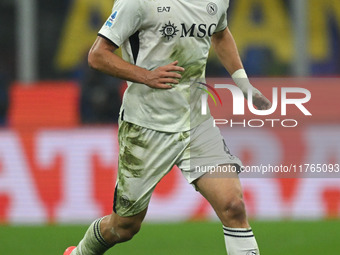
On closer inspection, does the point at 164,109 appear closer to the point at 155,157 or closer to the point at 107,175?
the point at 155,157

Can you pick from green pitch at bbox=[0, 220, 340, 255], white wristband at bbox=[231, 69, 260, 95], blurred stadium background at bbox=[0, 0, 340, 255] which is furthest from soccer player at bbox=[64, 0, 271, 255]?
blurred stadium background at bbox=[0, 0, 340, 255]

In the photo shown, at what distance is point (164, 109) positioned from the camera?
6734 mm

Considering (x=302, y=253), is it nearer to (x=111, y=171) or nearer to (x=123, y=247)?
(x=123, y=247)

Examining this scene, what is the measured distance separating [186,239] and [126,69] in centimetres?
396

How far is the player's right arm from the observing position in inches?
257

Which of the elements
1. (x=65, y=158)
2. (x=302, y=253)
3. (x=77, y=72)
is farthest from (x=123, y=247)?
(x=77, y=72)

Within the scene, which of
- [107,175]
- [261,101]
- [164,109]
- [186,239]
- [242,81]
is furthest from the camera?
[107,175]

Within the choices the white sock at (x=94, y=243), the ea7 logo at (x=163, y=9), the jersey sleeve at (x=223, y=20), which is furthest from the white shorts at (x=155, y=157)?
the ea7 logo at (x=163, y=9)

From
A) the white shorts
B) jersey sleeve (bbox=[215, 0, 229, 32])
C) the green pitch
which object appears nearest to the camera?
the white shorts

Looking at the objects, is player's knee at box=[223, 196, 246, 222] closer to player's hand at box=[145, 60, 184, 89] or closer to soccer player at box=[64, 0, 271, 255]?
soccer player at box=[64, 0, 271, 255]

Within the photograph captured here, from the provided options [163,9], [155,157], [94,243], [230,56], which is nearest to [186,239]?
[94,243]

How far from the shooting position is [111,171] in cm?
1187

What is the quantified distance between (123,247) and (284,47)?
7.82 metres

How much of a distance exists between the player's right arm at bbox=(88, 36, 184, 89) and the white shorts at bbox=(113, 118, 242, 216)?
412 mm
